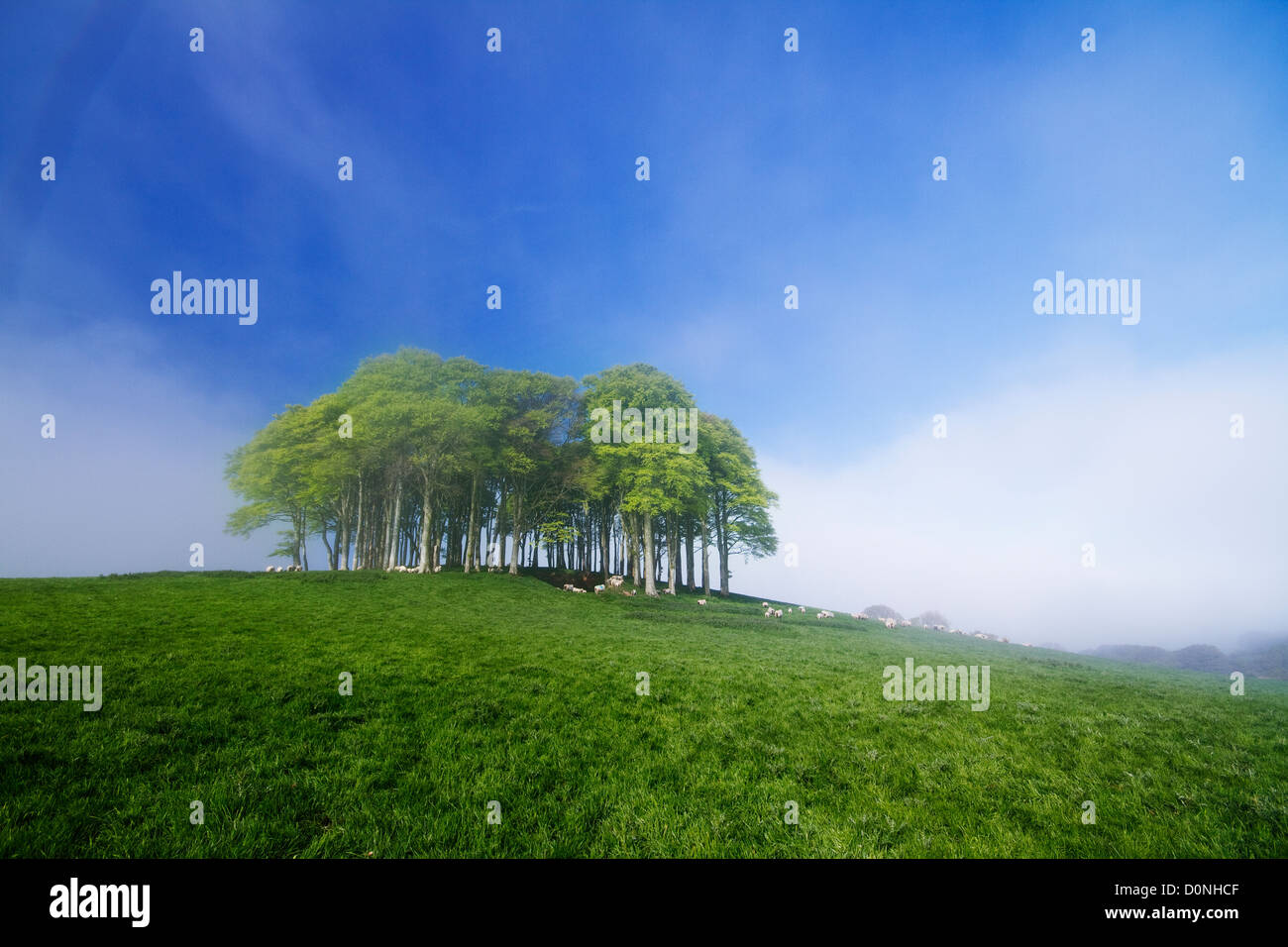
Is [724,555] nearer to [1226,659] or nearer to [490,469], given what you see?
[490,469]

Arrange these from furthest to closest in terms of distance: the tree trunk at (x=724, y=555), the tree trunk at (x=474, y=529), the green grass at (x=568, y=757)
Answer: the tree trunk at (x=724, y=555)
the tree trunk at (x=474, y=529)
the green grass at (x=568, y=757)

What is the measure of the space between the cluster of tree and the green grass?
23.6 metres

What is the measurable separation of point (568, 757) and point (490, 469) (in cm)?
3665

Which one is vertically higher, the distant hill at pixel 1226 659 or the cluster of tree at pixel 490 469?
the cluster of tree at pixel 490 469

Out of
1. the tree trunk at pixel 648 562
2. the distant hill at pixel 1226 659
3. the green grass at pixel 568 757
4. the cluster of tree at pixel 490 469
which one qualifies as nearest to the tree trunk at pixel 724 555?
the cluster of tree at pixel 490 469

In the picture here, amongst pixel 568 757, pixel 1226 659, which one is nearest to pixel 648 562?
pixel 568 757

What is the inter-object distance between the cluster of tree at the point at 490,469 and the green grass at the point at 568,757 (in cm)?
2363

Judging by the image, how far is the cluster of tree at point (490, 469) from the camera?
39406 millimetres

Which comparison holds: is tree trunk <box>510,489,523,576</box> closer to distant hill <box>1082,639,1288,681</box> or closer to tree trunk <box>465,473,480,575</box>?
tree trunk <box>465,473,480,575</box>

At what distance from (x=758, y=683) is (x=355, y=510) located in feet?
164

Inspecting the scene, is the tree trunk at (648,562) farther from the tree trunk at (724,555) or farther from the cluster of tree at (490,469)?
the tree trunk at (724,555)

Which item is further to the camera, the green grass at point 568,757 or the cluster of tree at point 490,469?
the cluster of tree at point 490,469

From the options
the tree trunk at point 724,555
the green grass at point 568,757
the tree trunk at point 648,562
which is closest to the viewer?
the green grass at point 568,757
